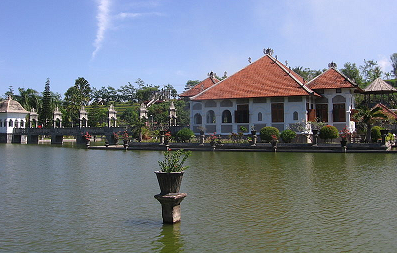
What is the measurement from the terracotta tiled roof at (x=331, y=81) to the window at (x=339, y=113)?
6.32 ft

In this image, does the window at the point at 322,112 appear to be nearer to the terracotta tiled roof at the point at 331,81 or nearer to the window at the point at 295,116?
the terracotta tiled roof at the point at 331,81

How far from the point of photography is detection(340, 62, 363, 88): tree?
60.2 metres

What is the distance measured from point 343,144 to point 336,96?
10.7 metres

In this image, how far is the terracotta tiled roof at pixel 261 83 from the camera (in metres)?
38.0

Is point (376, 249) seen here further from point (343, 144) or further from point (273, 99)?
point (273, 99)

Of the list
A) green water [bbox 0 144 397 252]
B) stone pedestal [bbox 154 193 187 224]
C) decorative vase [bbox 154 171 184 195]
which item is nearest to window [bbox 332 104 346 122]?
green water [bbox 0 144 397 252]

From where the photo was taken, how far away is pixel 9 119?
61.8 m

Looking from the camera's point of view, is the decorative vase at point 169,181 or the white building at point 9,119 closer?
the decorative vase at point 169,181

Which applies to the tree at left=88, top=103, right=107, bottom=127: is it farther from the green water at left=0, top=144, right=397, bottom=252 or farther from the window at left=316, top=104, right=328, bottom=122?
the green water at left=0, top=144, right=397, bottom=252

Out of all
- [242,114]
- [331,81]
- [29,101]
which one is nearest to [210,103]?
[242,114]

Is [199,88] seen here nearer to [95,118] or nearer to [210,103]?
[210,103]

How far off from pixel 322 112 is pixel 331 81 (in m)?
3.08

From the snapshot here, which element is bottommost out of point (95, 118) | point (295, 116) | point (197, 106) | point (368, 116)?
point (368, 116)

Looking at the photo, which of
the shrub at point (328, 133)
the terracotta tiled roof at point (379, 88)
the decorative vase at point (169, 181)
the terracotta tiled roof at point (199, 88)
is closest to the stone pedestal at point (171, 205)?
the decorative vase at point (169, 181)
